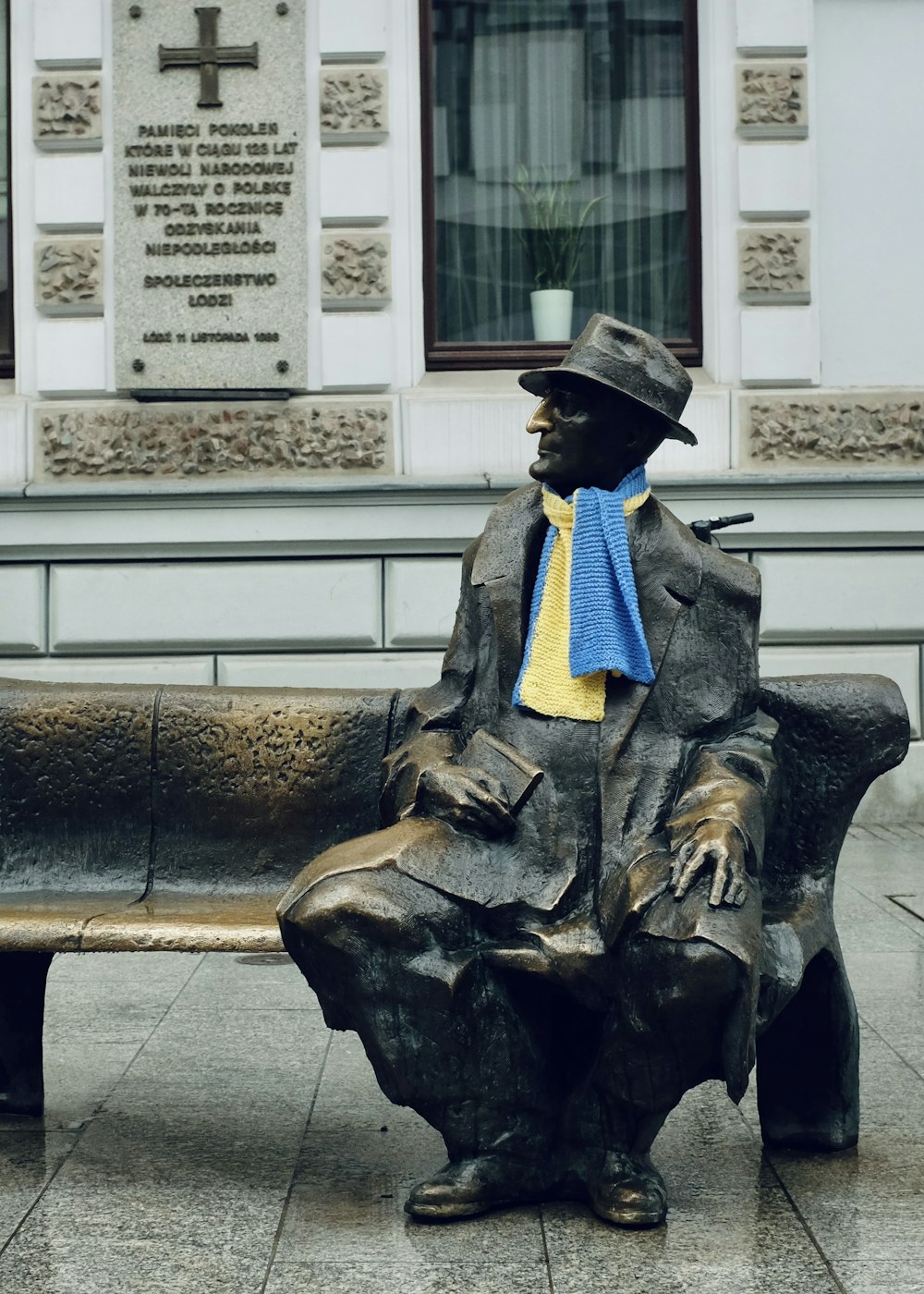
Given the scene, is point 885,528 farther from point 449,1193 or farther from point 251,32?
point 449,1193

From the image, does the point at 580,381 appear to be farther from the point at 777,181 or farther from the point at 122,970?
the point at 777,181

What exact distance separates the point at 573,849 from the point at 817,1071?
2.79ft

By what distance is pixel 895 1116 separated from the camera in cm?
458

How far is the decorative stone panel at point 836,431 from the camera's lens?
10.4m

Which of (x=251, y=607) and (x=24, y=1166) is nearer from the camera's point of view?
(x=24, y=1166)

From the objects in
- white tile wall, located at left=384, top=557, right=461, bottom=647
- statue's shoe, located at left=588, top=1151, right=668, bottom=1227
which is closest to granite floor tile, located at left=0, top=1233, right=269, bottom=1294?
statue's shoe, located at left=588, top=1151, right=668, bottom=1227

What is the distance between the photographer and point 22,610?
10.4 m

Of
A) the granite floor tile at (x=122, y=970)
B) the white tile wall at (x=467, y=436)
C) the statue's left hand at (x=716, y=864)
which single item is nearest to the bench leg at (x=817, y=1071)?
the statue's left hand at (x=716, y=864)

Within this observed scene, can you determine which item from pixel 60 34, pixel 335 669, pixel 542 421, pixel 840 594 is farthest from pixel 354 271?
pixel 542 421

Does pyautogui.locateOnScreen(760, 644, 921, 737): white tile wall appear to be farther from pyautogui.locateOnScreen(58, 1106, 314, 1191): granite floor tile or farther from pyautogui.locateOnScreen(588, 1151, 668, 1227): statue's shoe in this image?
pyautogui.locateOnScreen(588, 1151, 668, 1227): statue's shoe

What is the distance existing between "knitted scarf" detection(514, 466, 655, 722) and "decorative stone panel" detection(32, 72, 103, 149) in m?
7.09

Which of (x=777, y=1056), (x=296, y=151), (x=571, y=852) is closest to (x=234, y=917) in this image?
(x=571, y=852)

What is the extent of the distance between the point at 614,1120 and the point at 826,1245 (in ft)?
1.56

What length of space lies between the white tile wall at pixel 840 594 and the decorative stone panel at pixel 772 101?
7.75 ft
